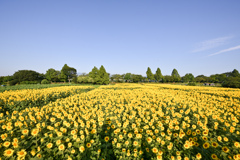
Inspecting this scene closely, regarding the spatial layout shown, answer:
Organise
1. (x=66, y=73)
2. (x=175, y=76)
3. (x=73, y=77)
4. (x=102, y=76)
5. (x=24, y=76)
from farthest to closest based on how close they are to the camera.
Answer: (x=175, y=76), (x=73, y=77), (x=66, y=73), (x=24, y=76), (x=102, y=76)

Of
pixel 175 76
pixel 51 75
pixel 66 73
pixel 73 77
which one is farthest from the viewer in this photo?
pixel 175 76

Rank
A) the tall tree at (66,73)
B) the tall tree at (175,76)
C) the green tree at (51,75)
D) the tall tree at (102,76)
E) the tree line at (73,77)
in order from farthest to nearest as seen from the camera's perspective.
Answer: the tall tree at (175,76) → the green tree at (51,75) → the tall tree at (66,73) → the tree line at (73,77) → the tall tree at (102,76)

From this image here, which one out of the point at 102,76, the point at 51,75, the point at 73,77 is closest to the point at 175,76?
the point at 102,76

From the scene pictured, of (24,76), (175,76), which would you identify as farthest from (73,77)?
(175,76)

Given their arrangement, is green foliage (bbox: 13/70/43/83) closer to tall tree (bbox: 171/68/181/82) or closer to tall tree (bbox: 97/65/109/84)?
tall tree (bbox: 97/65/109/84)

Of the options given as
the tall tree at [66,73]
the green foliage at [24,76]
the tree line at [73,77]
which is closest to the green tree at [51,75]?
the tree line at [73,77]

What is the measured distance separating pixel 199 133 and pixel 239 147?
786 millimetres

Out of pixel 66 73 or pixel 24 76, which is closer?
pixel 24 76

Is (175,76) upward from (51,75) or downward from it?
downward

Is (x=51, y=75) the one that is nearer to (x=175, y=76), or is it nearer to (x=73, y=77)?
(x=73, y=77)

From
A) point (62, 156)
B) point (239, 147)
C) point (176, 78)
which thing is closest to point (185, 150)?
point (239, 147)

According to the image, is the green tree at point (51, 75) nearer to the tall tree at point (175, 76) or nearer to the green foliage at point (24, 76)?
the green foliage at point (24, 76)

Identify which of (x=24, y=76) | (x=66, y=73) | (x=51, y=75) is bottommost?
(x=24, y=76)

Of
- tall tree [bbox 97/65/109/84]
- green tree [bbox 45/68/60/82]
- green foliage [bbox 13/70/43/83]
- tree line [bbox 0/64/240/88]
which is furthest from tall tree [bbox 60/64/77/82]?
tall tree [bbox 97/65/109/84]
